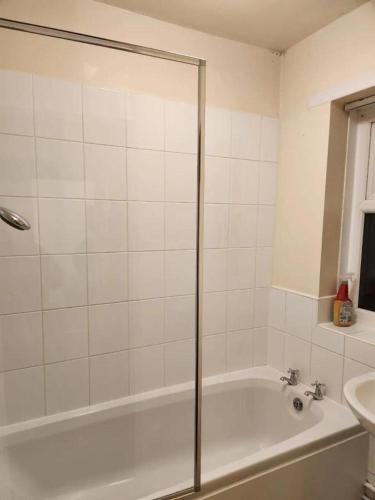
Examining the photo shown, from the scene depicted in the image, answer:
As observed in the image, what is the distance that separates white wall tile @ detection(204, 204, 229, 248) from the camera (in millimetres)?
1744

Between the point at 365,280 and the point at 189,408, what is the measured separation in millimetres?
1094

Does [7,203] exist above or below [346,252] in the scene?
above

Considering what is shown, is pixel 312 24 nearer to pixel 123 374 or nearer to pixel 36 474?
pixel 123 374

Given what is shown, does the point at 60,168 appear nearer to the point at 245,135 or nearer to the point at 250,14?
the point at 245,135

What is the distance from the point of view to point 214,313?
71.1 inches

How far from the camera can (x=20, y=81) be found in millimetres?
1302

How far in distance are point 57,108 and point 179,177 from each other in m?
0.61

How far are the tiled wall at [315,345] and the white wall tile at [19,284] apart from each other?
1283 mm

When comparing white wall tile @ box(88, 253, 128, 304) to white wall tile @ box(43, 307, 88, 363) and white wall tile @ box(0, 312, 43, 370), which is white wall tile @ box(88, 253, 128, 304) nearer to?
white wall tile @ box(43, 307, 88, 363)

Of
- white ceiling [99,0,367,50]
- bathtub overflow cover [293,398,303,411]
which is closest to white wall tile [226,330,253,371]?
bathtub overflow cover [293,398,303,411]

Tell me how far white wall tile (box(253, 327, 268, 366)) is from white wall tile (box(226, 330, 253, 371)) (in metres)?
0.03

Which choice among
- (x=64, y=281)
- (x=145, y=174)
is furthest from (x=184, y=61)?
(x=64, y=281)

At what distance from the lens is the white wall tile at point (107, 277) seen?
1.51 meters

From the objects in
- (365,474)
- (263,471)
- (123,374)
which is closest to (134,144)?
(123,374)
